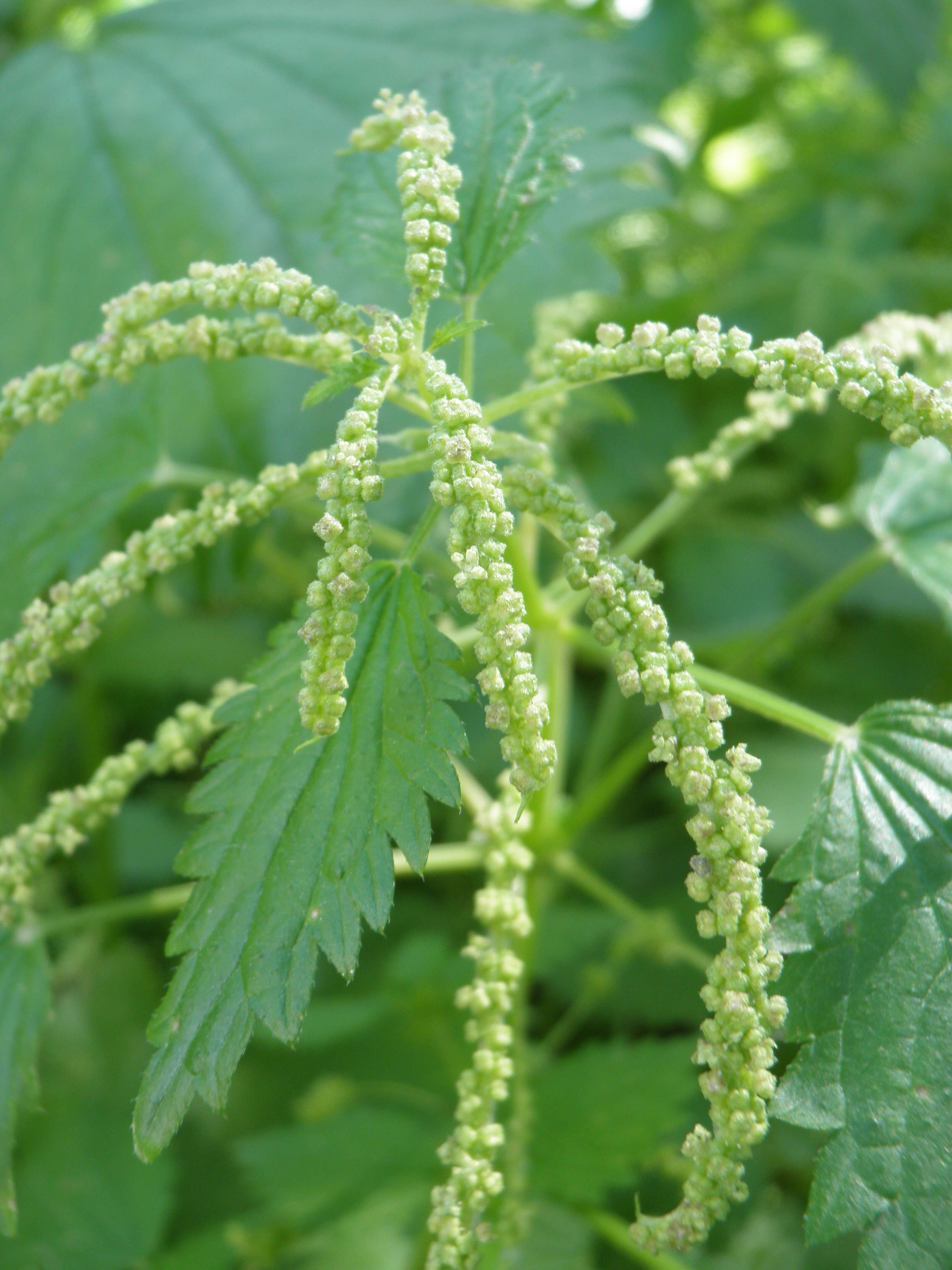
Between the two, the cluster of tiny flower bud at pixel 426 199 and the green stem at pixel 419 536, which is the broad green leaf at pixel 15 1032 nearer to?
the green stem at pixel 419 536

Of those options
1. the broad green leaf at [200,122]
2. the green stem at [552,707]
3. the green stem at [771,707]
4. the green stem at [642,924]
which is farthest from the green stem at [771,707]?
the broad green leaf at [200,122]

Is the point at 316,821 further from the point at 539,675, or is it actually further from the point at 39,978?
the point at 39,978

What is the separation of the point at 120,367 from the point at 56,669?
1.79m

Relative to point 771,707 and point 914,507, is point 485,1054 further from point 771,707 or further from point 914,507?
point 914,507

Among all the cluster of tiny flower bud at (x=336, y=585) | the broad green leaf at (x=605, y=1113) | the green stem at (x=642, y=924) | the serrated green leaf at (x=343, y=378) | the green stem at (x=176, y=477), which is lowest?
the broad green leaf at (x=605, y=1113)

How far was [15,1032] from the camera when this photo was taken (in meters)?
1.41

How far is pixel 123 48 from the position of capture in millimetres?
2383

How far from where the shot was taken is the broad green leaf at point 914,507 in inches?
67.1

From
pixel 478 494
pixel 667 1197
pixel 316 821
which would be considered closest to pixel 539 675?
pixel 316 821

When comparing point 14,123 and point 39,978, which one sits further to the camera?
point 14,123

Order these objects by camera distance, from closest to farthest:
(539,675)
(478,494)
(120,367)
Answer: (478,494), (120,367), (539,675)

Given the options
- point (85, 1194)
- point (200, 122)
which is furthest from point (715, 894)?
point (200, 122)

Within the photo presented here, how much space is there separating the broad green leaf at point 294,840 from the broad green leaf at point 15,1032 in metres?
0.32

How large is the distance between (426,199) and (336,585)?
0.46 meters
